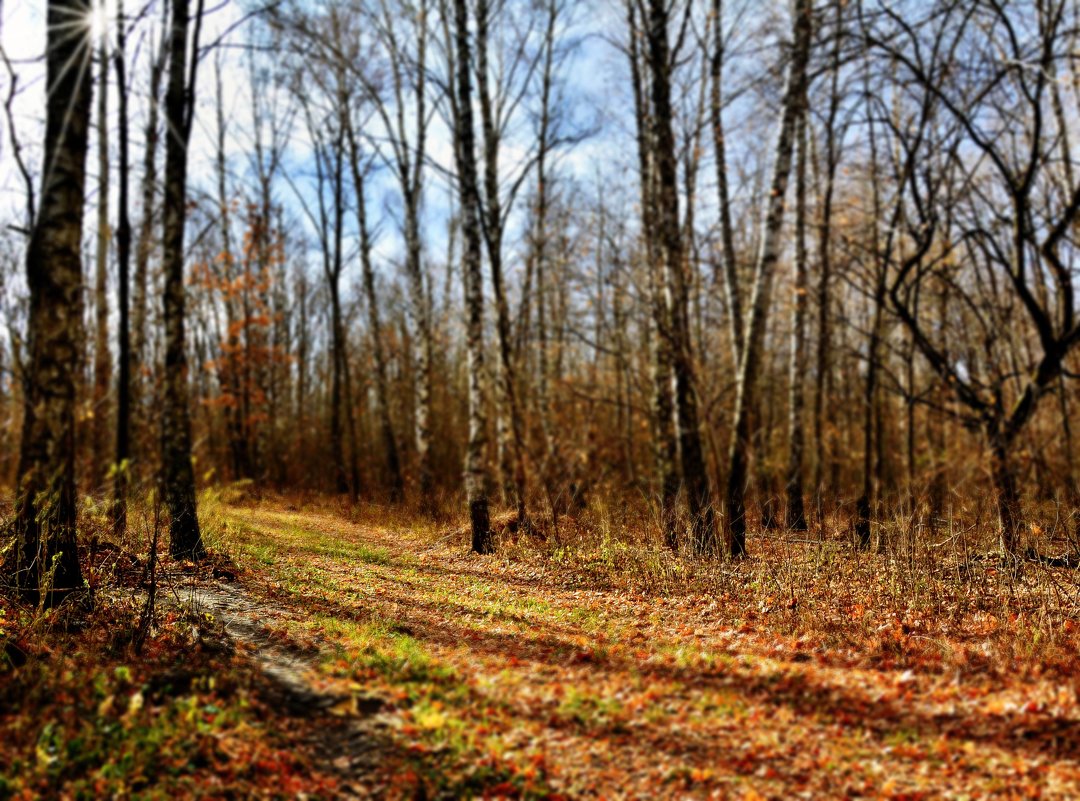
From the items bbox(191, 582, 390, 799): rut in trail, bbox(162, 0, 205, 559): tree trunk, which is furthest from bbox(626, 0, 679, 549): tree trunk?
bbox(162, 0, 205, 559): tree trunk

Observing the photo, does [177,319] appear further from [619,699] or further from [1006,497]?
[1006,497]

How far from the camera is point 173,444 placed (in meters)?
6.93

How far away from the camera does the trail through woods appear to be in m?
3.06

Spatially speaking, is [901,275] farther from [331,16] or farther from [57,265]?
[331,16]

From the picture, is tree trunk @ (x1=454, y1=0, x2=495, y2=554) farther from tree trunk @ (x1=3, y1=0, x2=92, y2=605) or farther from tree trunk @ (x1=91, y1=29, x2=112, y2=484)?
tree trunk @ (x1=91, y1=29, x2=112, y2=484)

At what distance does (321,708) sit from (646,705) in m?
1.95

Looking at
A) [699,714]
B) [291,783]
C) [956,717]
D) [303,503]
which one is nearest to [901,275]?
[956,717]

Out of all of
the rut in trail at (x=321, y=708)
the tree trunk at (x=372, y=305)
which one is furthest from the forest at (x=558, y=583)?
the tree trunk at (x=372, y=305)

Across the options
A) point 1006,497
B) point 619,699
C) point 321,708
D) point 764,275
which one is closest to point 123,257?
point 321,708

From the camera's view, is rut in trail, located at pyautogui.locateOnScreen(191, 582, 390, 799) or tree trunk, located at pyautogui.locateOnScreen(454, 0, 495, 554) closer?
rut in trail, located at pyautogui.locateOnScreen(191, 582, 390, 799)

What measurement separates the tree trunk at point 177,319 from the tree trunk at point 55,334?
212 centimetres

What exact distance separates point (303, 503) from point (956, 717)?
1338cm

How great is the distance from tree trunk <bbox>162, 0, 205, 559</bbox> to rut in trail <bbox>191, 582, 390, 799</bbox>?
6.93 ft

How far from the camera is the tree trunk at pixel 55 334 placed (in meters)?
4.38
